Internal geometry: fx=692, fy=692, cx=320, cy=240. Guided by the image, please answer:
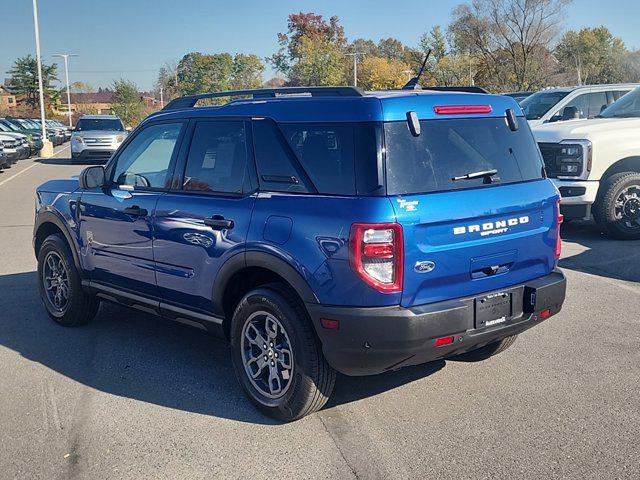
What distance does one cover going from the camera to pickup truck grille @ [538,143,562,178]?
9484 millimetres

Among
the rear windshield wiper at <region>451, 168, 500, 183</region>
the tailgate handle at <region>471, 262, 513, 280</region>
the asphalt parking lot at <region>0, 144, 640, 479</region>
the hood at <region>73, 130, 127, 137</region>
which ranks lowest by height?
the asphalt parking lot at <region>0, 144, 640, 479</region>

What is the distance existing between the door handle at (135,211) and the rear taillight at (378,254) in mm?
2034

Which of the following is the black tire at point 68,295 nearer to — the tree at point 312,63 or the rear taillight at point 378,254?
the rear taillight at point 378,254

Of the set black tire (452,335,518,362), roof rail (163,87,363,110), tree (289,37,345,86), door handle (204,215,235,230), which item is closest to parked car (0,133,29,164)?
roof rail (163,87,363,110)

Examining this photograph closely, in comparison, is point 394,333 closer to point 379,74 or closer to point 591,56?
point 379,74

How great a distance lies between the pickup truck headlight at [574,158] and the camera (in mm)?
9188

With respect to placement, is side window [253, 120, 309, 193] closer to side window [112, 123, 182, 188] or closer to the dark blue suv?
the dark blue suv

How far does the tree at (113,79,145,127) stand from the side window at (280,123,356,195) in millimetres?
55059

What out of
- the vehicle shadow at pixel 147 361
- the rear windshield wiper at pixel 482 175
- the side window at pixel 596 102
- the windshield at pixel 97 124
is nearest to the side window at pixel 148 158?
the vehicle shadow at pixel 147 361

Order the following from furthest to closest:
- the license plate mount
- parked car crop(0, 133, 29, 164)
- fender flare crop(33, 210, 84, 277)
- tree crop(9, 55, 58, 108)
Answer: tree crop(9, 55, 58, 108) → parked car crop(0, 133, 29, 164) → fender flare crop(33, 210, 84, 277) → the license plate mount

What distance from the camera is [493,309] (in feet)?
13.0

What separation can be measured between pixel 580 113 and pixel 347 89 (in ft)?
31.6

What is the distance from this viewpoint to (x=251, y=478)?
11.6ft

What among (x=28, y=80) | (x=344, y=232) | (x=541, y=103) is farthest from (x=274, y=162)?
(x=28, y=80)
